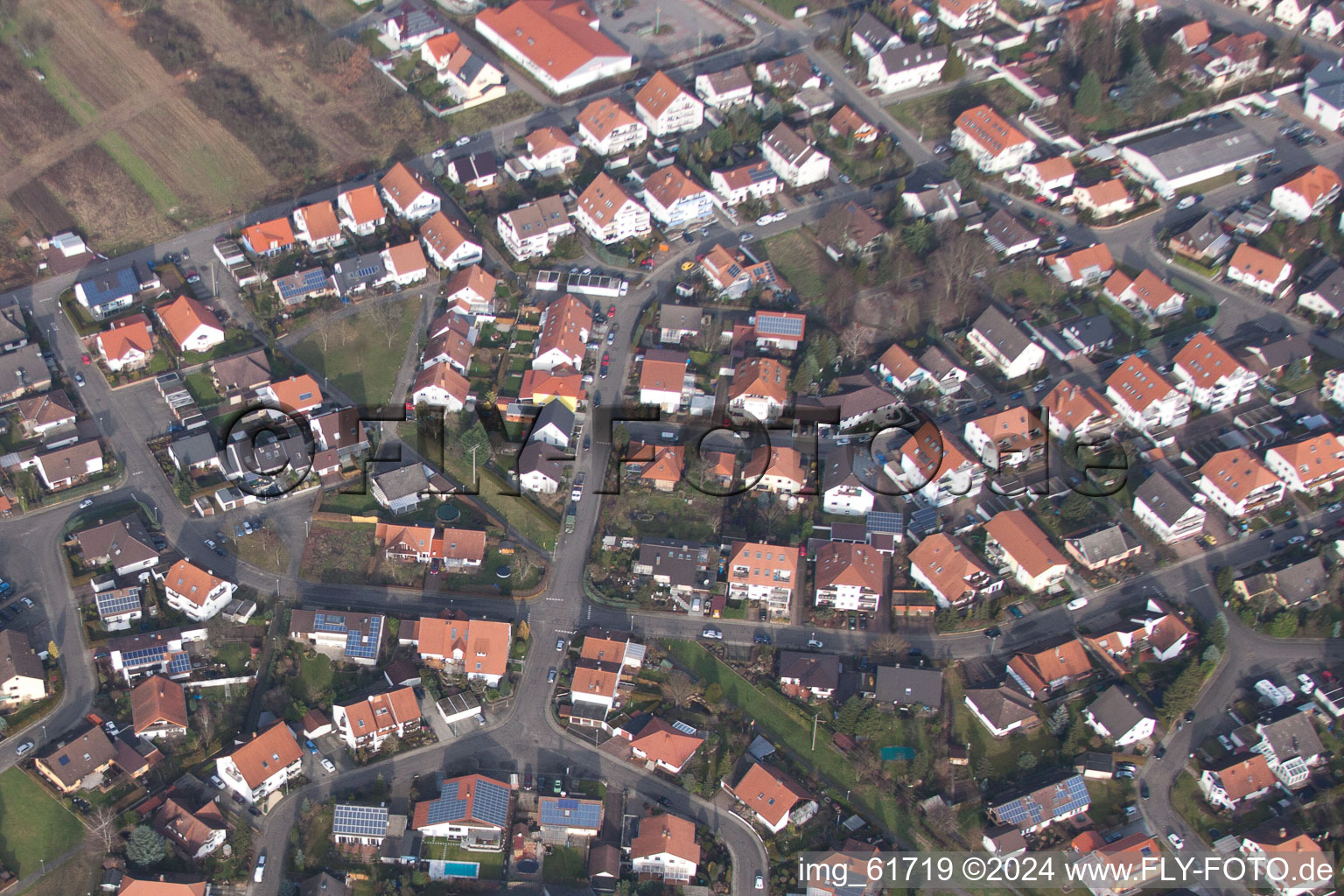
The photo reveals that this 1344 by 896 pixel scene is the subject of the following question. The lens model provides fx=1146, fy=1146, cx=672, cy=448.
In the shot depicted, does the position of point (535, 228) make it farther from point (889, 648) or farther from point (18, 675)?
point (18, 675)

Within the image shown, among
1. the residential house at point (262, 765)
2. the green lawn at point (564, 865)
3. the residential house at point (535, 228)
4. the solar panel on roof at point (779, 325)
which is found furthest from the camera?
the residential house at point (535, 228)

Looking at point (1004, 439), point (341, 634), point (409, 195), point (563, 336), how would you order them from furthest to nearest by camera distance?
1. point (409, 195)
2. point (563, 336)
3. point (1004, 439)
4. point (341, 634)

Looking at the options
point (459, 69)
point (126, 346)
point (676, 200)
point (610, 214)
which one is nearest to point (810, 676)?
point (610, 214)

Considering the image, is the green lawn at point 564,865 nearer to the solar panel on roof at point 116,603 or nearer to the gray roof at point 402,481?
the gray roof at point 402,481

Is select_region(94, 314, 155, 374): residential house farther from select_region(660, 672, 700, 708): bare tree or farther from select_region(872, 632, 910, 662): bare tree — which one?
select_region(872, 632, 910, 662): bare tree

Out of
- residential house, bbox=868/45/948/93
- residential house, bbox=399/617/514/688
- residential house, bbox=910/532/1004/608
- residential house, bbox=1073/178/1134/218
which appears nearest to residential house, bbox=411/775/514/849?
residential house, bbox=399/617/514/688

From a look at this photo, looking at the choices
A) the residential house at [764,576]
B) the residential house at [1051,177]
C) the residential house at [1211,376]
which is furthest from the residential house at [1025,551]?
the residential house at [1051,177]
